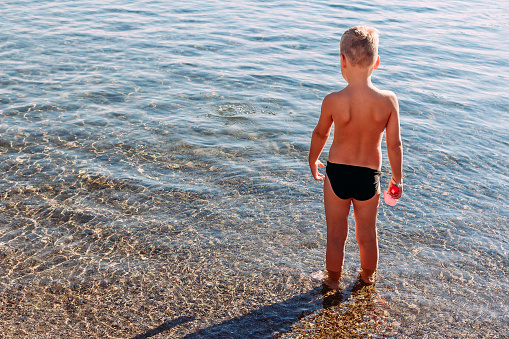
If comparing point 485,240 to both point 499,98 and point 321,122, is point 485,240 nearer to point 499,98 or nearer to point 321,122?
point 321,122

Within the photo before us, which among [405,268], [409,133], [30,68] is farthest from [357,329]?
[30,68]

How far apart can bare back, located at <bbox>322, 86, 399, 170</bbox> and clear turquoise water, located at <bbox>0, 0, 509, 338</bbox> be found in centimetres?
130

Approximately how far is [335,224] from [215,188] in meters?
2.29

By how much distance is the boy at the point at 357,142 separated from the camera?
3693mm

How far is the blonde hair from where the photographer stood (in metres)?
3.60

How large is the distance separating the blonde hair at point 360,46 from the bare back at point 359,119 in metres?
0.21

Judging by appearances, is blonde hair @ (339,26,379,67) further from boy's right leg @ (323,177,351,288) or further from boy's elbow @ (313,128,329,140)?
boy's right leg @ (323,177,351,288)

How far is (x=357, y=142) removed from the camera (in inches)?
152

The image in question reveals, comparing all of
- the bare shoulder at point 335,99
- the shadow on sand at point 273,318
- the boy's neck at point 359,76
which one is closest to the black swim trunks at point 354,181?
the bare shoulder at point 335,99

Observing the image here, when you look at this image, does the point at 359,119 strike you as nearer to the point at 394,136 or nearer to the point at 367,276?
the point at 394,136

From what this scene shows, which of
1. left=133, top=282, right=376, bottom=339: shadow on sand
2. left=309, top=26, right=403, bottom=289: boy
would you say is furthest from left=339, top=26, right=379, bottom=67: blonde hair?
left=133, top=282, right=376, bottom=339: shadow on sand

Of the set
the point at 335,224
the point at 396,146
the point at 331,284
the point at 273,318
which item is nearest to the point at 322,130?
the point at 396,146

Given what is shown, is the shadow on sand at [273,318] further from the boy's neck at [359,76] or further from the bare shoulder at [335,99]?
the boy's neck at [359,76]

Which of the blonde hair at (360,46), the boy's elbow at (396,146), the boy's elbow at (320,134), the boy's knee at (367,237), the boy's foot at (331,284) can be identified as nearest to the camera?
the blonde hair at (360,46)
